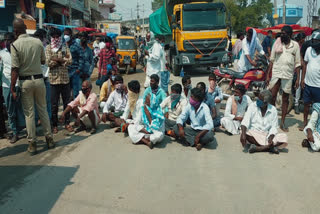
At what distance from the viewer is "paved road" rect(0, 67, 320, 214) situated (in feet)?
12.1

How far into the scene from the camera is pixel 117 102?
7281mm

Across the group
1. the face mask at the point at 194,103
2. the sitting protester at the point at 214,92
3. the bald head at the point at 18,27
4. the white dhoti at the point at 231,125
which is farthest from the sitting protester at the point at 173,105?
the bald head at the point at 18,27

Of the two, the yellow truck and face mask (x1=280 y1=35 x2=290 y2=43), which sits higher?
the yellow truck

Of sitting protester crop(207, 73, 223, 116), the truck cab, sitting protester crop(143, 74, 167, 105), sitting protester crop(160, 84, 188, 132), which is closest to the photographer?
sitting protester crop(143, 74, 167, 105)

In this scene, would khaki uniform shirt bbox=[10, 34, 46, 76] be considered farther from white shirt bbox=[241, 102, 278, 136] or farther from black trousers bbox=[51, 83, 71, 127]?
white shirt bbox=[241, 102, 278, 136]

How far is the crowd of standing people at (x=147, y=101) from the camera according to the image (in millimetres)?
5312

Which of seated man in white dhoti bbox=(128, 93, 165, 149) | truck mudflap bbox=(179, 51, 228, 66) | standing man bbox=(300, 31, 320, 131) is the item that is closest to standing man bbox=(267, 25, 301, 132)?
standing man bbox=(300, 31, 320, 131)

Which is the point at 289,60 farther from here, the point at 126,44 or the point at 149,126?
the point at 126,44

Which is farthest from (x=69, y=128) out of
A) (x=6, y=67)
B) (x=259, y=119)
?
(x=259, y=119)

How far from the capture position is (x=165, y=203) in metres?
3.72

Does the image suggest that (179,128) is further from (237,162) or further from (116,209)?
(116,209)

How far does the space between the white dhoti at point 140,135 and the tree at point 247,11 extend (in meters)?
46.1

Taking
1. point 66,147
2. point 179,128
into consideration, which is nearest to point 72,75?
point 66,147

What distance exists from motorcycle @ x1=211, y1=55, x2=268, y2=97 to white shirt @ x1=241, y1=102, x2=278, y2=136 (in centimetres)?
349
